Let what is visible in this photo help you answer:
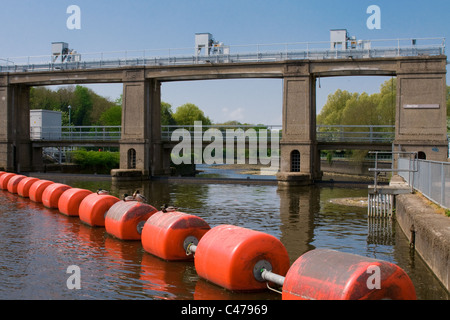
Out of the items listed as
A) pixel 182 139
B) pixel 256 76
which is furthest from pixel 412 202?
pixel 182 139

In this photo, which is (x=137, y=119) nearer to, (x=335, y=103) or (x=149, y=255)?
(x=149, y=255)

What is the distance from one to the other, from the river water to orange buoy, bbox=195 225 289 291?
0.25 metres

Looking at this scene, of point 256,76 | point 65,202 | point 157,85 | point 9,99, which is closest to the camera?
point 65,202

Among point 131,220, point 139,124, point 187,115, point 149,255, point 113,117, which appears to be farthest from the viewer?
point 187,115

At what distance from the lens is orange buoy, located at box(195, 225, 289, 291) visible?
8.64 metres

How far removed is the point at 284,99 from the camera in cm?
3750

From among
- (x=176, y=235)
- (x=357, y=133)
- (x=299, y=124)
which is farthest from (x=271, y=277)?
(x=357, y=133)

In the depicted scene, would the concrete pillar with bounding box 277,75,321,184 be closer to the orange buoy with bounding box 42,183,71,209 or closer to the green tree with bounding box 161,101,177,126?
the orange buoy with bounding box 42,183,71,209

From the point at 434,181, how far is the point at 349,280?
929cm

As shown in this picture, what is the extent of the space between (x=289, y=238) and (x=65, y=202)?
356 inches

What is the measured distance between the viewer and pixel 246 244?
863cm

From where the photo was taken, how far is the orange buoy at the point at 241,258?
864cm

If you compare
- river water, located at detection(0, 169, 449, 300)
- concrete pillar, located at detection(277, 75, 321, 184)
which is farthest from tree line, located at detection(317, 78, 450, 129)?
river water, located at detection(0, 169, 449, 300)
